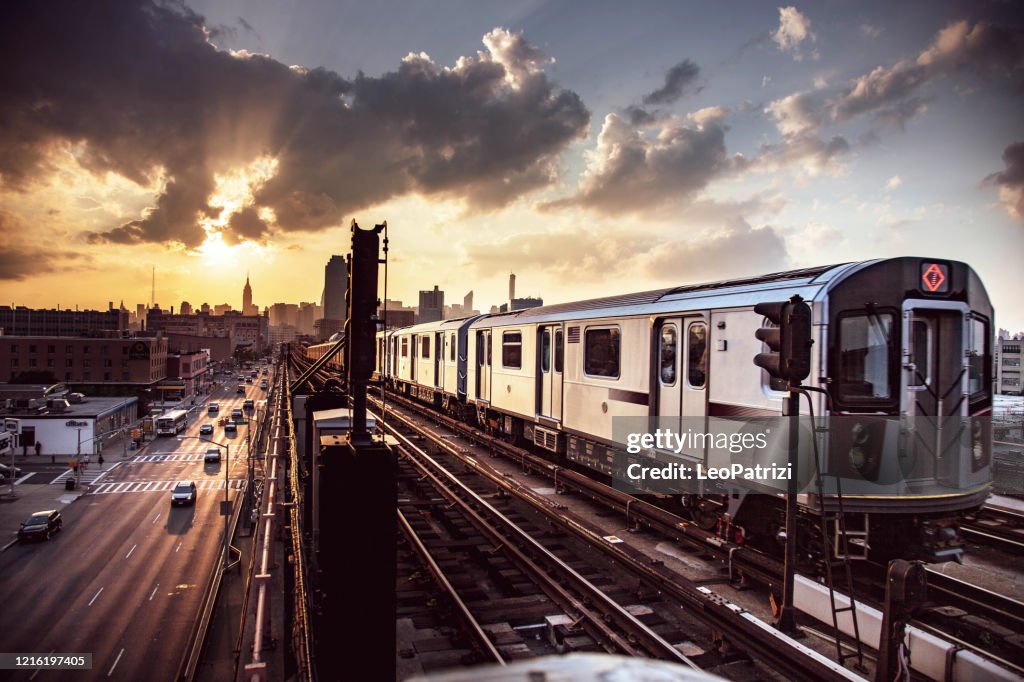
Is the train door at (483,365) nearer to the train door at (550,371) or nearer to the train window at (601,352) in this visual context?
the train door at (550,371)

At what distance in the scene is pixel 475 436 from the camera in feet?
66.0

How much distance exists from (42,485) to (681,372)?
51858mm

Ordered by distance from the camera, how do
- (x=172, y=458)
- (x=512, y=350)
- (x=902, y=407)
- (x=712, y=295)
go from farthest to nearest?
(x=172, y=458)
(x=512, y=350)
(x=712, y=295)
(x=902, y=407)

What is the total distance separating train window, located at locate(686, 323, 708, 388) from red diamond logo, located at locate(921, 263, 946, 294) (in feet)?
9.49

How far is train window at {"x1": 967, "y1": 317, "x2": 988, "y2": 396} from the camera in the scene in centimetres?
809

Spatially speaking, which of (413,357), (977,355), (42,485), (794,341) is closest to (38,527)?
(42,485)

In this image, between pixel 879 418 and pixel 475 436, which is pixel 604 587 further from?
pixel 475 436

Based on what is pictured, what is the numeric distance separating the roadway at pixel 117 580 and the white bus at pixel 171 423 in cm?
2043

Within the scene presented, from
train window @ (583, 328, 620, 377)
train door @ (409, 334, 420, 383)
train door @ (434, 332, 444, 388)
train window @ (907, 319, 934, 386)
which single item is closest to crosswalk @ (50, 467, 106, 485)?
train door @ (409, 334, 420, 383)

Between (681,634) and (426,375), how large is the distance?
71.6ft

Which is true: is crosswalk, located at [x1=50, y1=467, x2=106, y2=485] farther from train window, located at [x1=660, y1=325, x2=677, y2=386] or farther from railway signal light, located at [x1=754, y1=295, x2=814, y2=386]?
railway signal light, located at [x1=754, y1=295, x2=814, y2=386]

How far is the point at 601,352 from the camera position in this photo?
12.2 metres

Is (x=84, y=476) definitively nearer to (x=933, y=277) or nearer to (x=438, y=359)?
(x=438, y=359)

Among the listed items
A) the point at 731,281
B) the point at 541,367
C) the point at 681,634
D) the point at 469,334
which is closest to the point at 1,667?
the point at 469,334
